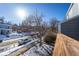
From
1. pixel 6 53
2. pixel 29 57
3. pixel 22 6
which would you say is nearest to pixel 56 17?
pixel 22 6

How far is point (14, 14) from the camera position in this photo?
1.63 m

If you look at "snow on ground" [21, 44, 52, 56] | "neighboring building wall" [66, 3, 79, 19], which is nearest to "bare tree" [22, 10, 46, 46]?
"snow on ground" [21, 44, 52, 56]

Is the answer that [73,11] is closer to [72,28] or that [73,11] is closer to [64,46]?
[72,28]

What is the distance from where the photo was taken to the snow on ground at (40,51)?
161cm

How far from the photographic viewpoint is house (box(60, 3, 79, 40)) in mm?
1584

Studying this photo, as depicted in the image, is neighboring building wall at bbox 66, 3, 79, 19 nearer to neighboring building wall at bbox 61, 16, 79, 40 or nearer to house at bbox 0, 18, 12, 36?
neighboring building wall at bbox 61, 16, 79, 40

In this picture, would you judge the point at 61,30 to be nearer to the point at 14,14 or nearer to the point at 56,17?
the point at 56,17

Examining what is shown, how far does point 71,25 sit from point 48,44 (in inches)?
12.3

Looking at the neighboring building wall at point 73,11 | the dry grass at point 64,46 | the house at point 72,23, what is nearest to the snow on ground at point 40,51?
the dry grass at point 64,46

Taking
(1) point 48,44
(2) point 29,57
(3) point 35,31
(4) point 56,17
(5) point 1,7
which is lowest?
(2) point 29,57

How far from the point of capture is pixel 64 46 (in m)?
1.60

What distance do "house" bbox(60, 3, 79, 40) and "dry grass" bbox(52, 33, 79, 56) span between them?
5cm

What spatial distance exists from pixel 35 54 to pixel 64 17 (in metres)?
0.49

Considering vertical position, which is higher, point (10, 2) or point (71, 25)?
point (10, 2)
